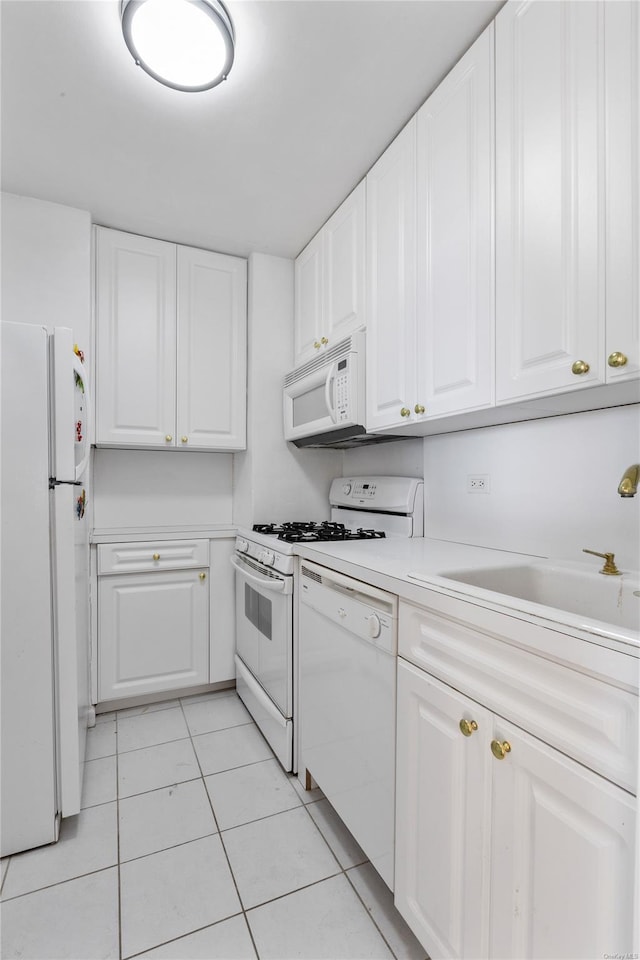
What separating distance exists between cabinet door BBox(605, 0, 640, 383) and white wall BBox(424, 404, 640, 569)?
0.39 m

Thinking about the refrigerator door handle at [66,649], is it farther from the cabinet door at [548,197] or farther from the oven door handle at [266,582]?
the cabinet door at [548,197]

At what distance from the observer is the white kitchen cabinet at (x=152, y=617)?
2.29 m

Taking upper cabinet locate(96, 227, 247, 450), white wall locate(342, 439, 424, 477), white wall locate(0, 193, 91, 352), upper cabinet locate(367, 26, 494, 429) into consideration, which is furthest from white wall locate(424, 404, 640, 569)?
white wall locate(0, 193, 91, 352)

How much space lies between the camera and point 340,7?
122 centimetres

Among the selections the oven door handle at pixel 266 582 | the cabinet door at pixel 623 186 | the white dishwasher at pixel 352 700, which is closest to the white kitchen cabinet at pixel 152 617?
the oven door handle at pixel 266 582

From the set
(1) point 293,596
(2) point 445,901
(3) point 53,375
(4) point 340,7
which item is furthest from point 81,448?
(2) point 445,901

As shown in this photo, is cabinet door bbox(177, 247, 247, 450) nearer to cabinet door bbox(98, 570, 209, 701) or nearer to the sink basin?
cabinet door bbox(98, 570, 209, 701)

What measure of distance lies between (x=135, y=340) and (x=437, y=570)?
1.94 metres

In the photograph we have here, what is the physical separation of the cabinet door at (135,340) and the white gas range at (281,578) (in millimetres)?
794

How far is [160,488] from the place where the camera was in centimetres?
263

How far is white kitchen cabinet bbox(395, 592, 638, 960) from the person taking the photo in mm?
651

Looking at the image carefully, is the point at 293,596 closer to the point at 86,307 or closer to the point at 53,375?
the point at 53,375

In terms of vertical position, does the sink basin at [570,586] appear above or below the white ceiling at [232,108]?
below

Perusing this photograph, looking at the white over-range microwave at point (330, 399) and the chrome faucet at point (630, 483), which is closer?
the chrome faucet at point (630, 483)
